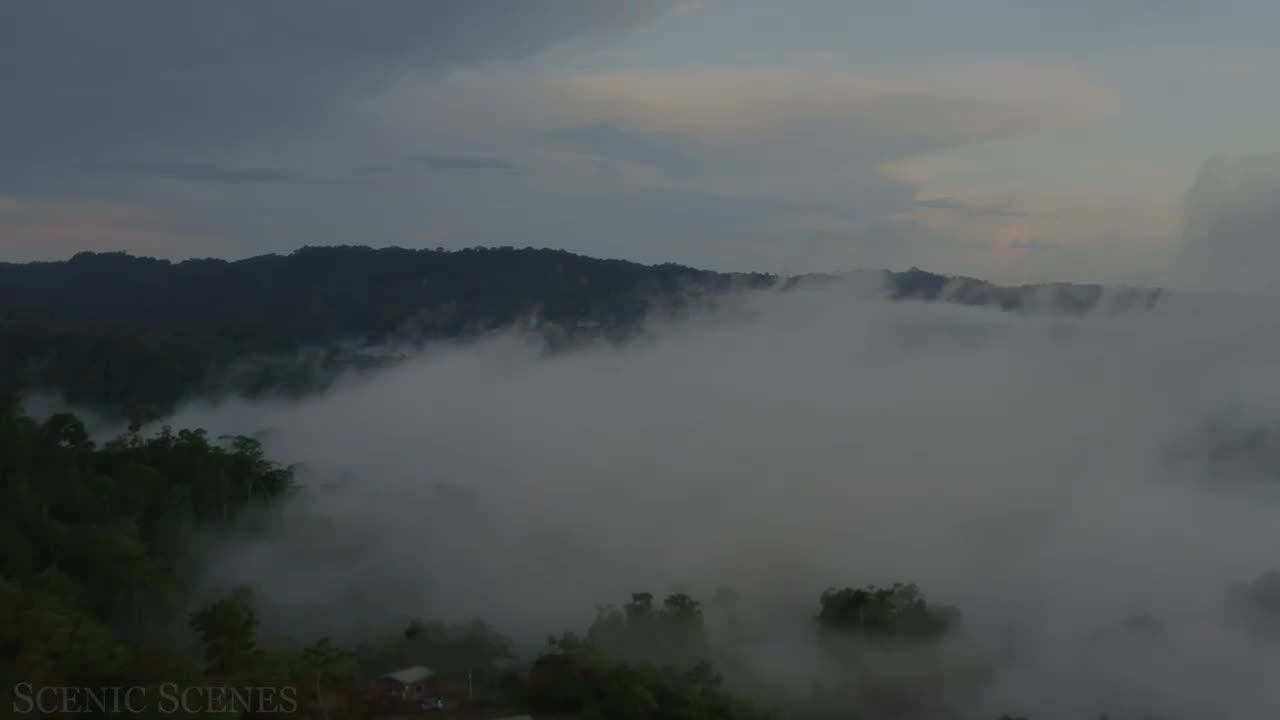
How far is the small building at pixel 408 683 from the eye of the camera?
33531 mm

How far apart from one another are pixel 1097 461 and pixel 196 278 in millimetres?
146187

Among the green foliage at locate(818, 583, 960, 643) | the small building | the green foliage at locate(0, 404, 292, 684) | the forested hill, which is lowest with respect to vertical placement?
the green foliage at locate(818, 583, 960, 643)

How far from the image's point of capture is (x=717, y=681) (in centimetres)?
3459

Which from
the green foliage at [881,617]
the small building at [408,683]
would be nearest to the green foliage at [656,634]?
the green foliage at [881,617]

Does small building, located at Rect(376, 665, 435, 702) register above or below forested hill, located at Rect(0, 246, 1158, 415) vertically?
below

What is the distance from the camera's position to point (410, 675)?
3522cm

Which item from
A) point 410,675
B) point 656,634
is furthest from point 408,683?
point 656,634

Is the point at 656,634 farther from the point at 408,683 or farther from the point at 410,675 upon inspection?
the point at 408,683

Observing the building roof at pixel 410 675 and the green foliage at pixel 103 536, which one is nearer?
the green foliage at pixel 103 536

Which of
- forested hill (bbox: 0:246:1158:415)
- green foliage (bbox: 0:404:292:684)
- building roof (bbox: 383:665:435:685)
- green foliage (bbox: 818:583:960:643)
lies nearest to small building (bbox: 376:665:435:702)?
building roof (bbox: 383:665:435:685)

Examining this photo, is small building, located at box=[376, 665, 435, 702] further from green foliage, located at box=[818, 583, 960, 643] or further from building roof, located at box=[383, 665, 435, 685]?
green foliage, located at box=[818, 583, 960, 643]

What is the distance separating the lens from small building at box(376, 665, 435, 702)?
110ft

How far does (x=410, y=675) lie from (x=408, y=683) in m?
0.73

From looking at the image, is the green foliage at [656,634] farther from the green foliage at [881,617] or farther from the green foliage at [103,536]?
the green foliage at [103,536]
